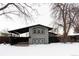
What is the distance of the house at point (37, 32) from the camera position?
234 centimetres

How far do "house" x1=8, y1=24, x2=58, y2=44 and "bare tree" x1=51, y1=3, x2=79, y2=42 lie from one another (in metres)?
0.20

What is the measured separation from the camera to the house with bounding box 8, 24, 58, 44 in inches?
92.1

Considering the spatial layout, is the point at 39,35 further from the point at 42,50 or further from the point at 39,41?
the point at 42,50

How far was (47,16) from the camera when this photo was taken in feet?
7.98

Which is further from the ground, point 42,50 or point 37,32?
point 37,32

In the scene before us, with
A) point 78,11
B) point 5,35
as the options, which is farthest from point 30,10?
point 78,11

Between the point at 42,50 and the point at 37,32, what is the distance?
0.24 metres

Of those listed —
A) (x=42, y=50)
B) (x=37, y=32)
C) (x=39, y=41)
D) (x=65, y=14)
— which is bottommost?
(x=42, y=50)

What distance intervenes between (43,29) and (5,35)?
1.62 ft

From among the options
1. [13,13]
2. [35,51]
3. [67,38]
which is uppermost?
[13,13]

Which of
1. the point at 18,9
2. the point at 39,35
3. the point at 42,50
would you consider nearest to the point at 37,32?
the point at 39,35

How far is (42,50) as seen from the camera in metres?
2.36

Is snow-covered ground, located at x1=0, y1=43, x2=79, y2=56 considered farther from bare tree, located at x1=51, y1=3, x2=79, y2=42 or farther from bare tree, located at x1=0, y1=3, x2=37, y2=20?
bare tree, located at x1=0, y1=3, x2=37, y2=20

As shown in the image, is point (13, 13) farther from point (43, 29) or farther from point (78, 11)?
point (78, 11)
